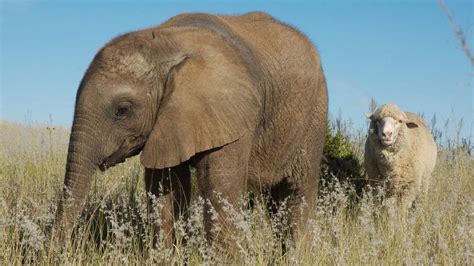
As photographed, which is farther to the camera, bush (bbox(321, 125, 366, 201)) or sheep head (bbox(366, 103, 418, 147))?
bush (bbox(321, 125, 366, 201))

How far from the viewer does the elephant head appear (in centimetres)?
549

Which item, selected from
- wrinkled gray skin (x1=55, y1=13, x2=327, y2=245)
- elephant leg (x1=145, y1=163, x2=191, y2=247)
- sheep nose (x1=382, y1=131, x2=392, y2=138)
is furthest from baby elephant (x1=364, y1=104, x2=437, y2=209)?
elephant leg (x1=145, y1=163, x2=191, y2=247)

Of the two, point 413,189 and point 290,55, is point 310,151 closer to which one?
point 290,55

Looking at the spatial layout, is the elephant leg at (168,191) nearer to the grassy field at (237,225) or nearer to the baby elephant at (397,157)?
the grassy field at (237,225)

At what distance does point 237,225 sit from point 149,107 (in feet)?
4.13

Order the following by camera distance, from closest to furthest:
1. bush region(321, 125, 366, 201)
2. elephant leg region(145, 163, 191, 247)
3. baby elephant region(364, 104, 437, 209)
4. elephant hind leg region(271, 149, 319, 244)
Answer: elephant leg region(145, 163, 191, 247)
elephant hind leg region(271, 149, 319, 244)
baby elephant region(364, 104, 437, 209)
bush region(321, 125, 366, 201)

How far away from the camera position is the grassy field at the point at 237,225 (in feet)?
18.5

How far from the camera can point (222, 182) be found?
5.65 m

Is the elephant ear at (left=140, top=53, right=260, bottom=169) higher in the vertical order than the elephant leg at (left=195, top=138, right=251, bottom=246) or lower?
higher

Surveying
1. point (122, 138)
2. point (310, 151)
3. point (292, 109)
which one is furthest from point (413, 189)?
point (122, 138)

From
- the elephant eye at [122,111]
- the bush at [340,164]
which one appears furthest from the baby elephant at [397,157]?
the elephant eye at [122,111]

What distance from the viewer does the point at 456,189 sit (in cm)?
920

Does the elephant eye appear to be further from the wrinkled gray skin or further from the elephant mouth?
the elephant mouth

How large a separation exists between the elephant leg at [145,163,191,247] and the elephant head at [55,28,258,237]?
0.58m
